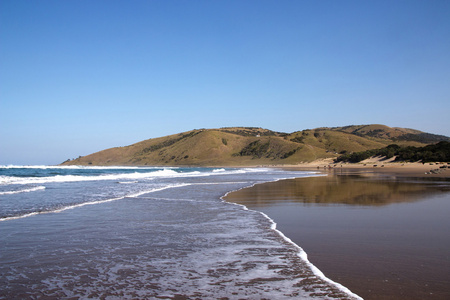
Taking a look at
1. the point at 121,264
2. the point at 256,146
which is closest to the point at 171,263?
the point at 121,264

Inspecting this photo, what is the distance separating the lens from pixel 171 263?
6035mm

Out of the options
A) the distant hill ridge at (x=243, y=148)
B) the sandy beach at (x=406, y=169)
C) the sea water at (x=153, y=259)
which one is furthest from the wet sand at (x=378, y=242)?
the distant hill ridge at (x=243, y=148)

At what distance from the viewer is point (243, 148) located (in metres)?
148

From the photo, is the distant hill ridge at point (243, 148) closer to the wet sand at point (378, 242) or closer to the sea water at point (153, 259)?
the wet sand at point (378, 242)

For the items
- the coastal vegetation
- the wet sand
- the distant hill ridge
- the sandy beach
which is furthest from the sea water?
the distant hill ridge

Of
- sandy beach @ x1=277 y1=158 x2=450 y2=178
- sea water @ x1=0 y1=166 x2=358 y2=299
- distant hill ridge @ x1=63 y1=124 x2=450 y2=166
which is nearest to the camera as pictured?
sea water @ x1=0 y1=166 x2=358 y2=299

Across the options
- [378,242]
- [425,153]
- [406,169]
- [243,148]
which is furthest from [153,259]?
[243,148]

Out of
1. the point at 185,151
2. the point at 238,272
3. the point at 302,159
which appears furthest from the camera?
the point at 185,151

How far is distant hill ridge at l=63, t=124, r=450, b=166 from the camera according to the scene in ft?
413

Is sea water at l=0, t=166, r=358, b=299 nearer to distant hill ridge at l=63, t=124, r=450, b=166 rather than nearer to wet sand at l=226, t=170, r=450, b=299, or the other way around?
wet sand at l=226, t=170, r=450, b=299

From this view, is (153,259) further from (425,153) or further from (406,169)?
(425,153)

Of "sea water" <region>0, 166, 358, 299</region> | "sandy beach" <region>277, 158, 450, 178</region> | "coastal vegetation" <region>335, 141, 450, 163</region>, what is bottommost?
"sea water" <region>0, 166, 358, 299</region>

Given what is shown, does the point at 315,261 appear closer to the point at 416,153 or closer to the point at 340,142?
the point at 416,153

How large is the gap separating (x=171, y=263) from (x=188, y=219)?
4526 mm
